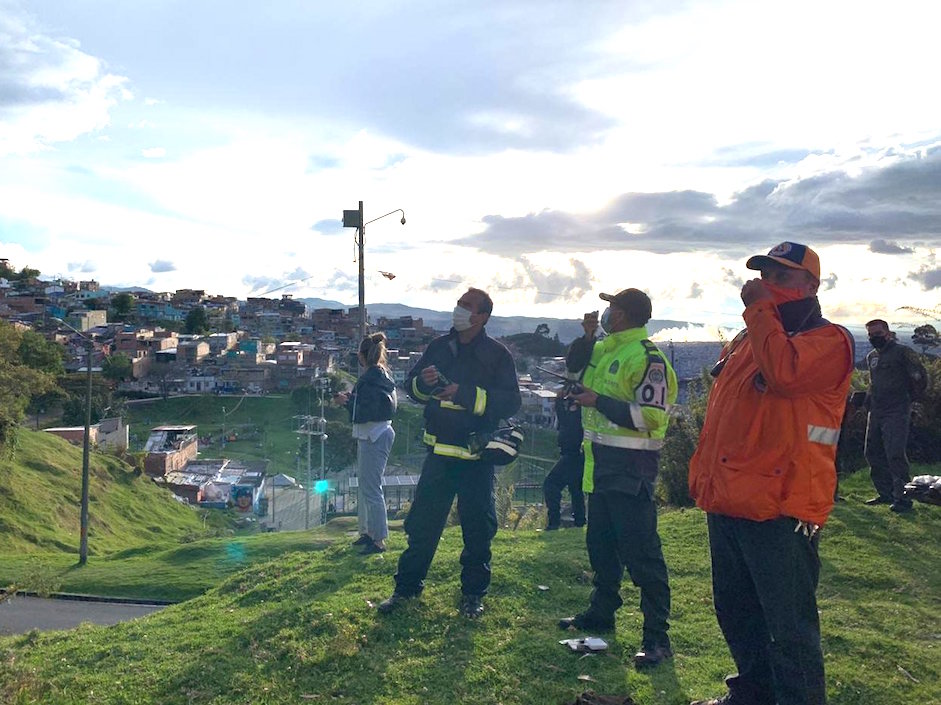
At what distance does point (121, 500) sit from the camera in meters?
35.6

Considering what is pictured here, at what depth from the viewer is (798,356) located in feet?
10.6

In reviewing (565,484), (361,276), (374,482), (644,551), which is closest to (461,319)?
(644,551)

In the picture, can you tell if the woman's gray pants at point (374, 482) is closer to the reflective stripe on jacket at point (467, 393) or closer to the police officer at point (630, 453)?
the reflective stripe on jacket at point (467, 393)

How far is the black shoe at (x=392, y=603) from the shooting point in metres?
5.36

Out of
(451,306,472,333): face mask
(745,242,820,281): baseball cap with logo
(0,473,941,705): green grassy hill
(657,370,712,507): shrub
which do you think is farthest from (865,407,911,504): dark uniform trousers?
(745,242,820,281): baseball cap with logo

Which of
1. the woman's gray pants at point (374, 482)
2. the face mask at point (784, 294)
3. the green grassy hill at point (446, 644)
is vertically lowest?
the green grassy hill at point (446, 644)

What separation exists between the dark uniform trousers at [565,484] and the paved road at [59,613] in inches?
281

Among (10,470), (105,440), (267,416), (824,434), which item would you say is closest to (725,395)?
(824,434)

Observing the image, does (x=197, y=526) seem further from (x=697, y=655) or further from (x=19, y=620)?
(x=697, y=655)

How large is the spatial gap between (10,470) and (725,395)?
109ft

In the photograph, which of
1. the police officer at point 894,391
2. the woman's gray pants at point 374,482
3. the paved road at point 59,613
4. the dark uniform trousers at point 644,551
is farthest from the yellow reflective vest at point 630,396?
the paved road at point 59,613

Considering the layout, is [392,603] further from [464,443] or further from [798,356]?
[798,356]

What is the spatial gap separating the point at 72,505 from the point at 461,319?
31.6 meters

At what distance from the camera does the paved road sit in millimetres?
11997
